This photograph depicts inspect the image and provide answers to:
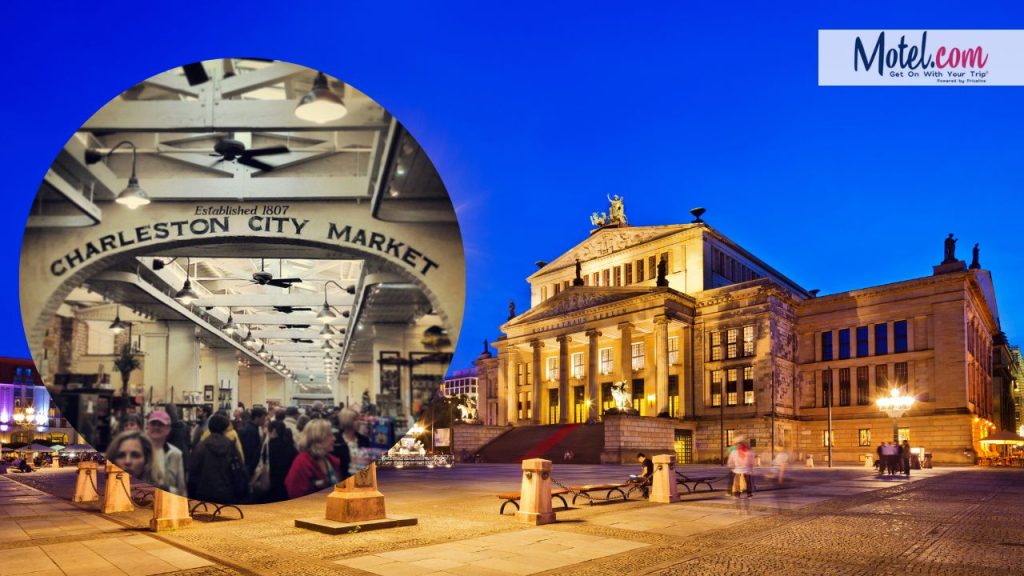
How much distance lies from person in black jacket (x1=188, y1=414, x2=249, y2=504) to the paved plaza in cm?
636

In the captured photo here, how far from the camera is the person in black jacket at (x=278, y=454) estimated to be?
4.59m

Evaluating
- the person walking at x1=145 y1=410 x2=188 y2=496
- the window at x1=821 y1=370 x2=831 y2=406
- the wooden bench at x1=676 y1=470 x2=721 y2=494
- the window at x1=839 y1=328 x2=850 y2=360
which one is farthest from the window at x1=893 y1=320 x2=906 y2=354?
the person walking at x1=145 y1=410 x2=188 y2=496

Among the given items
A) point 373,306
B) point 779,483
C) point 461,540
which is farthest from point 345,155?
point 779,483

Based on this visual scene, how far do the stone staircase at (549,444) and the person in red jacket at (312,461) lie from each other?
52152mm

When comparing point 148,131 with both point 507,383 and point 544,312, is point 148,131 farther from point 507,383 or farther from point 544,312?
point 507,383

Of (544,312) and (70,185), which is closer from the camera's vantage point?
(70,185)

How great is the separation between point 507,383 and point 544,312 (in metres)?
9.71

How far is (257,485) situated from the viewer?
459 cm

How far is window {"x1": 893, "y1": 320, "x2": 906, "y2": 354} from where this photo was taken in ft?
214

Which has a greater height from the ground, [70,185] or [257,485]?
[70,185]

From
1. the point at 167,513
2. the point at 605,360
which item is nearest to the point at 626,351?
the point at 605,360

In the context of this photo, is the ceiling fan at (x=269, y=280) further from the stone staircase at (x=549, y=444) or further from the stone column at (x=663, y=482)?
the stone staircase at (x=549, y=444)

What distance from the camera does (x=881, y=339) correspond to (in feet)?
219

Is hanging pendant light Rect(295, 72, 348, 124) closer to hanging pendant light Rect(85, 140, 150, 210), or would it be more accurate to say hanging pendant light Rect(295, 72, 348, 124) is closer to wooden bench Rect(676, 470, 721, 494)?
hanging pendant light Rect(85, 140, 150, 210)
